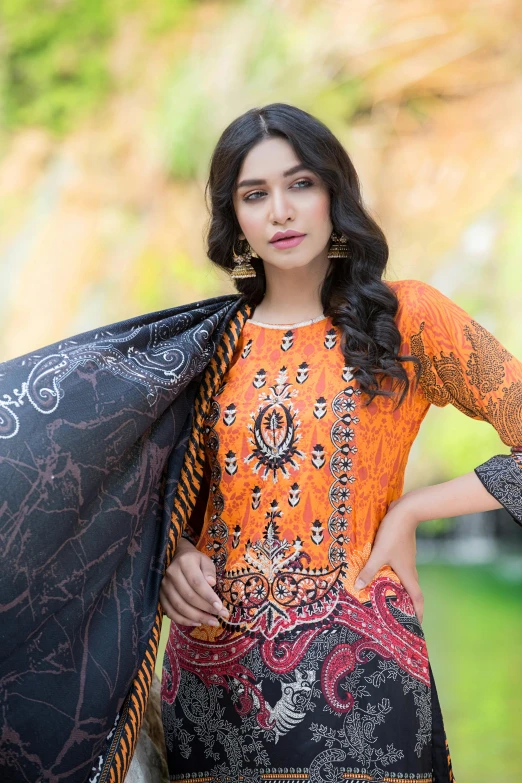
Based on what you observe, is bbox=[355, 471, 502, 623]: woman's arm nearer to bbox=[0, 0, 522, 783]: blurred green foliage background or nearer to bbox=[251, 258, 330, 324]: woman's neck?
bbox=[251, 258, 330, 324]: woman's neck

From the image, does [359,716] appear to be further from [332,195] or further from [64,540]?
[332,195]

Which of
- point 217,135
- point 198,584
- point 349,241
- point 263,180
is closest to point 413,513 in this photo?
point 198,584

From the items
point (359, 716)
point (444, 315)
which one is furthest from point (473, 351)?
point (359, 716)

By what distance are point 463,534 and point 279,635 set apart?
5876 millimetres

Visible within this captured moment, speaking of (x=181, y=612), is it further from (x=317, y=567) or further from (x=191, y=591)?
(x=317, y=567)

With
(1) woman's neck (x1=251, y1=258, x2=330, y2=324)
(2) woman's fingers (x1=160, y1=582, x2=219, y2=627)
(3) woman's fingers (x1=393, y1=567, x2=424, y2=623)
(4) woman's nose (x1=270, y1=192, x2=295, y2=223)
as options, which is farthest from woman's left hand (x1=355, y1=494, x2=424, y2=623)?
(4) woman's nose (x1=270, y1=192, x2=295, y2=223)

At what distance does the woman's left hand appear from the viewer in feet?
4.70

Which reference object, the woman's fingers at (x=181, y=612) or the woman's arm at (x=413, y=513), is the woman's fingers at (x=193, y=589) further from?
the woman's arm at (x=413, y=513)

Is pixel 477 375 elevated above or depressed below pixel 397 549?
above

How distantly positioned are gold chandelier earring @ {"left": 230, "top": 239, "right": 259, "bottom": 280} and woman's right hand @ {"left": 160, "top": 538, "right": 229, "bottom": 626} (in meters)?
0.52

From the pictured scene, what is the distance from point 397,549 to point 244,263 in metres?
0.60

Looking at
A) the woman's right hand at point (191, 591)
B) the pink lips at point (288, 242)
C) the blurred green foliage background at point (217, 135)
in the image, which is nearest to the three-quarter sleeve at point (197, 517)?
the woman's right hand at point (191, 591)

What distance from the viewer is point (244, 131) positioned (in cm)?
156

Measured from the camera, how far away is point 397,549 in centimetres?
146
